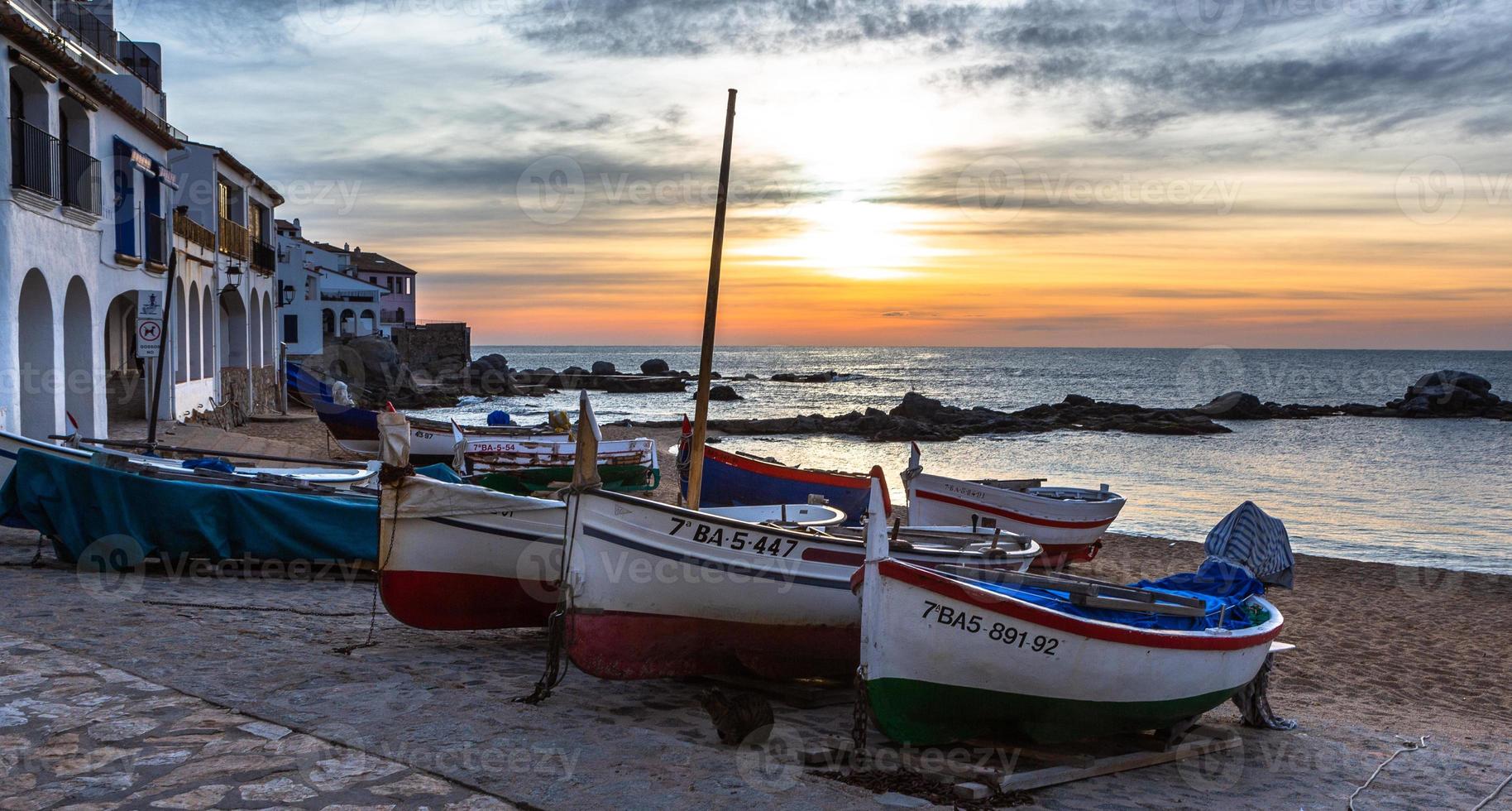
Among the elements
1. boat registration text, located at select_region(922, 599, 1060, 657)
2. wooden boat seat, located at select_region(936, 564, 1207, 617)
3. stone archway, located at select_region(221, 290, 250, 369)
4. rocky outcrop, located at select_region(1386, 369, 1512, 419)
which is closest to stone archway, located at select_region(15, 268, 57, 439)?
wooden boat seat, located at select_region(936, 564, 1207, 617)

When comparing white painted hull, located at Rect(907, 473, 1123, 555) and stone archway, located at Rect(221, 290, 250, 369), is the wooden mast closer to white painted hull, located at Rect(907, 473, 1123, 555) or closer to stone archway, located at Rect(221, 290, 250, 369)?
white painted hull, located at Rect(907, 473, 1123, 555)

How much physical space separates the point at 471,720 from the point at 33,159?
499 inches


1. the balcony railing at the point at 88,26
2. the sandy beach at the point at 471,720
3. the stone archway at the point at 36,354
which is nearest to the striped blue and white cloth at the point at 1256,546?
the sandy beach at the point at 471,720

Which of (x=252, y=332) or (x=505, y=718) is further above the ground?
(x=252, y=332)

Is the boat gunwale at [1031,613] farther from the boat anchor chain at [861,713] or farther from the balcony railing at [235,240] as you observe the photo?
the balcony railing at [235,240]

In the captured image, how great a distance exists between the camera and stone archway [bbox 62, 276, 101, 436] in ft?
55.8

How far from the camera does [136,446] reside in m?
13.5

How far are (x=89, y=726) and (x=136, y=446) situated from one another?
30.2 ft

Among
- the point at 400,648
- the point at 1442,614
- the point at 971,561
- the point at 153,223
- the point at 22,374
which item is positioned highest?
the point at 153,223

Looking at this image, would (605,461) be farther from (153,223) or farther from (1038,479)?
(153,223)

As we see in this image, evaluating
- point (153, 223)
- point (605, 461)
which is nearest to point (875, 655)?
point (605, 461)


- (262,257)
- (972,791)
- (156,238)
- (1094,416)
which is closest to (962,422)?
(1094,416)

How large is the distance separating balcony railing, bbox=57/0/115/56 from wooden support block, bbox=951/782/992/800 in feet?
94.2

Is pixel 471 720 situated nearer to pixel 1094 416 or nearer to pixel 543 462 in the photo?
pixel 543 462
